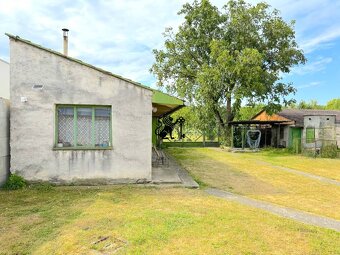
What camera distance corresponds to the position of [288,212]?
21.4 feet

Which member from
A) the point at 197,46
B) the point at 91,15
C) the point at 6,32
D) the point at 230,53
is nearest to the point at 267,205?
the point at 6,32

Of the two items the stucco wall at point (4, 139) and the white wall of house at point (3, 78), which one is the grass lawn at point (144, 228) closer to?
the stucco wall at point (4, 139)

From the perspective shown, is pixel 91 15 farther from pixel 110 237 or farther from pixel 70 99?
pixel 110 237

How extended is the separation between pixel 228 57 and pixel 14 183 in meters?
19.3

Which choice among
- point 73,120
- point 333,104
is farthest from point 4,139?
point 333,104

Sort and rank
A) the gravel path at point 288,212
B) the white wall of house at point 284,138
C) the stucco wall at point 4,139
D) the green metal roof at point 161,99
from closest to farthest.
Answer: the gravel path at point 288,212 < the stucco wall at point 4,139 < the green metal roof at point 161,99 < the white wall of house at point 284,138

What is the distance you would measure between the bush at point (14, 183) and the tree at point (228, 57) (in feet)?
60.5

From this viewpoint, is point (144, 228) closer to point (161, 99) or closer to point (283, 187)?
point (161, 99)

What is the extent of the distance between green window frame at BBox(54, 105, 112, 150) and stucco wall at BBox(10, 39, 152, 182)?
0.53 feet

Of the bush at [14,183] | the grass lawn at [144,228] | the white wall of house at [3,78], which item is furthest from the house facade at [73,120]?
the white wall of house at [3,78]

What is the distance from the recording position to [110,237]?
4.83 meters

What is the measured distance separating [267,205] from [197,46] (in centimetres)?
2300

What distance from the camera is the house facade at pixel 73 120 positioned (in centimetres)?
826

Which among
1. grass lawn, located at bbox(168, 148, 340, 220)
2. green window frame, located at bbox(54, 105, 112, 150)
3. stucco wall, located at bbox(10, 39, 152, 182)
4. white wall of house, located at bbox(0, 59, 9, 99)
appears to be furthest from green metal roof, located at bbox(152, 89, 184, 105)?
white wall of house, located at bbox(0, 59, 9, 99)
